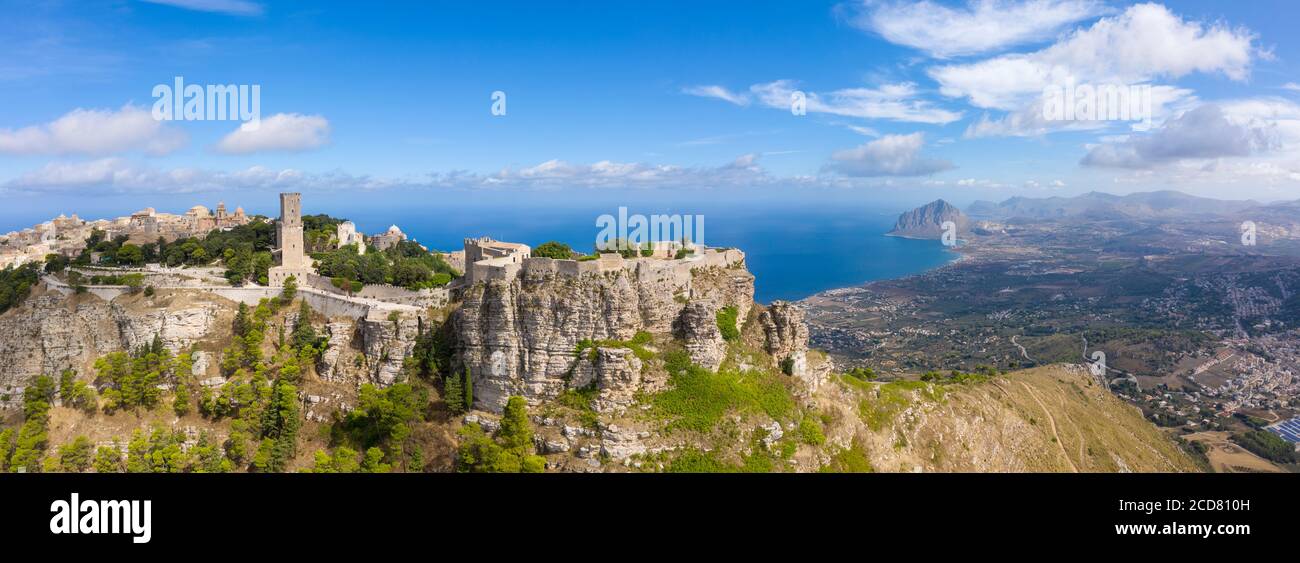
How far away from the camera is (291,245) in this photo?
41656mm

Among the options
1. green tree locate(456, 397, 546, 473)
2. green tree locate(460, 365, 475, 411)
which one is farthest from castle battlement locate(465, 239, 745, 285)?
green tree locate(456, 397, 546, 473)

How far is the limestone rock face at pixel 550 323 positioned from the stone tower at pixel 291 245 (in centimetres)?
1411

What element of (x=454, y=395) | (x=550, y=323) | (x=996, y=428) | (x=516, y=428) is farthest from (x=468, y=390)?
(x=996, y=428)

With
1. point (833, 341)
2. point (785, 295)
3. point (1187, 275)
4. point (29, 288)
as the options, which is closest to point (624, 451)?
point (29, 288)

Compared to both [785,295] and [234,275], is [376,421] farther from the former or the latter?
[785,295]

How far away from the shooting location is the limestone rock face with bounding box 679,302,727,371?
98.9ft

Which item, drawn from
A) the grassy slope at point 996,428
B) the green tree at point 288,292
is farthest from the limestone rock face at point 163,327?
the grassy slope at point 996,428

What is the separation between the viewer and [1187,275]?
131m

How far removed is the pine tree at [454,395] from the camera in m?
30.6

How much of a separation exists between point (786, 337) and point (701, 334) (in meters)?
5.22

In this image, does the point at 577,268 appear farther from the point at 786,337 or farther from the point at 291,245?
the point at 291,245

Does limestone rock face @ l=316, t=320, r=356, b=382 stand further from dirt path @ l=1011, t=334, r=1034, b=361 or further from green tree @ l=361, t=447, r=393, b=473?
dirt path @ l=1011, t=334, r=1034, b=361
